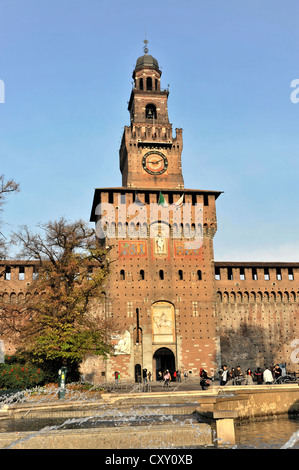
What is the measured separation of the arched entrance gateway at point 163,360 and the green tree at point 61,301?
10080 mm

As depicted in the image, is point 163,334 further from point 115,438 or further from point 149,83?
point 115,438

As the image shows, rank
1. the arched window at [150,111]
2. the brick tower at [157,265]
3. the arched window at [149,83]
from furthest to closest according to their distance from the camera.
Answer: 1. the arched window at [149,83]
2. the arched window at [150,111]
3. the brick tower at [157,265]

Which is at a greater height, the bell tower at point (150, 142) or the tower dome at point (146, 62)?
the tower dome at point (146, 62)

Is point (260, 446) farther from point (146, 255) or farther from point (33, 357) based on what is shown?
point (146, 255)

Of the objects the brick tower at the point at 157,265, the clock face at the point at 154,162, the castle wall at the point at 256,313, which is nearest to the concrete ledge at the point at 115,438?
the brick tower at the point at 157,265

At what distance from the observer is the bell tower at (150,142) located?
3628 cm

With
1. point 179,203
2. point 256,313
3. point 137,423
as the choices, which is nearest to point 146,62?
point 179,203

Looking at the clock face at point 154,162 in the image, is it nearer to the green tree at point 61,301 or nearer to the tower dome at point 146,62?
the tower dome at point 146,62

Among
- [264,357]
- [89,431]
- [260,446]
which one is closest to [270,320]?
[264,357]

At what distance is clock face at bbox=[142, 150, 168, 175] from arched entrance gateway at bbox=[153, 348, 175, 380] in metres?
13.1

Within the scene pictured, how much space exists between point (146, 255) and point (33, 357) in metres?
13.0

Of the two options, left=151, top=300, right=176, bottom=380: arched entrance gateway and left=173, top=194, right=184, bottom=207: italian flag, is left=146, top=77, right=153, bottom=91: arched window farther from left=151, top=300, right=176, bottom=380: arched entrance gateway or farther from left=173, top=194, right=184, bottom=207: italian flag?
left=151, top=300, right=176, bottom=380: arched entrance gateway

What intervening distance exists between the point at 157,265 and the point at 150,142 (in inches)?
391

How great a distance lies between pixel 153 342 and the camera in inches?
1248
